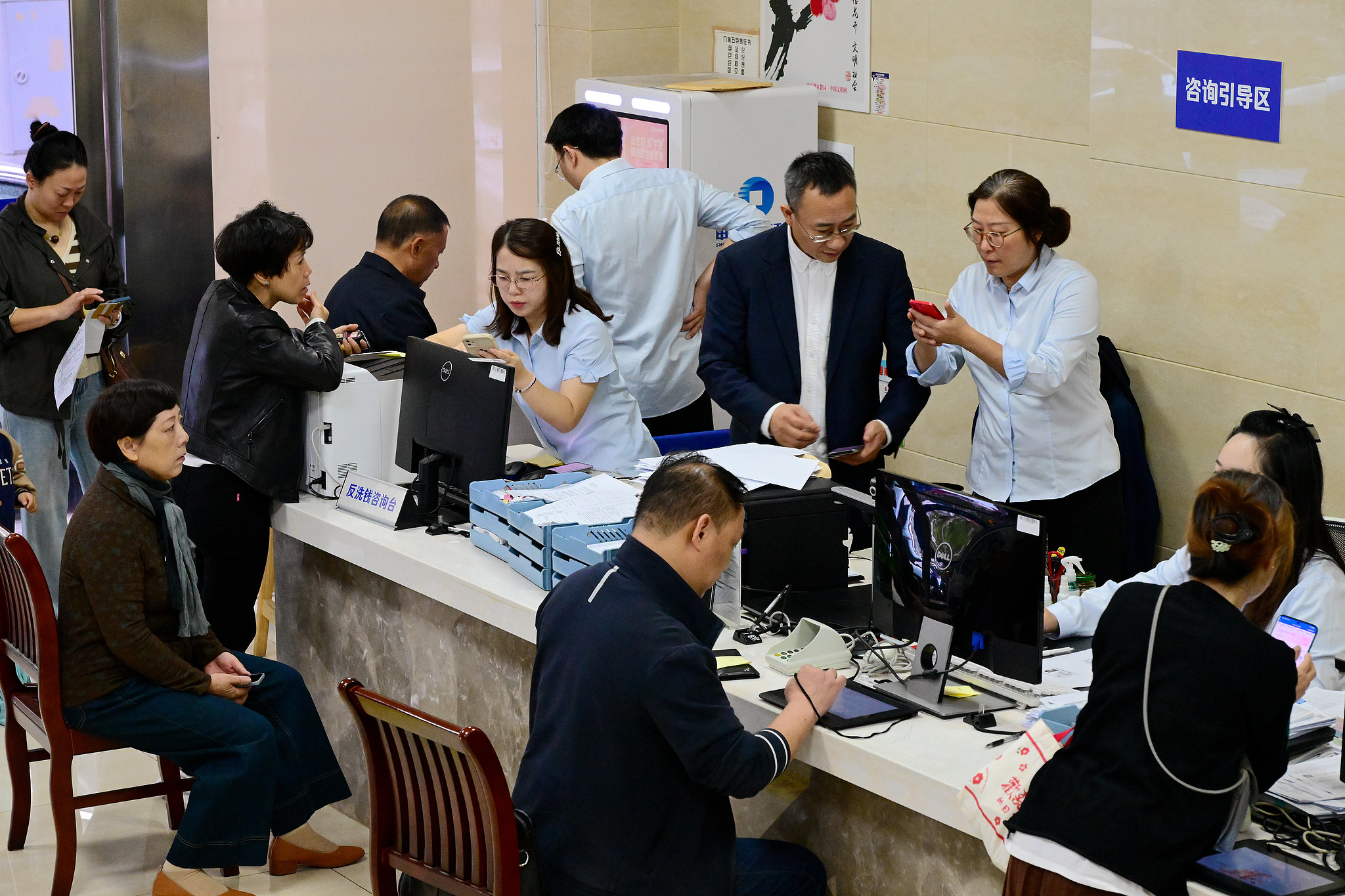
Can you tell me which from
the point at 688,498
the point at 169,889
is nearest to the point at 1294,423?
the point at 688,498

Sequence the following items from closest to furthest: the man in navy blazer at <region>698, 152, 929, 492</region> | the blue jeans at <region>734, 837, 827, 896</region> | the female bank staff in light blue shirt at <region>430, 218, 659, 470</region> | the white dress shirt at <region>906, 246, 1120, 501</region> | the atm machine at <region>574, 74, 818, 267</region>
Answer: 1. the blue jeans at <region>734, 837, 827, 896</region>
2. the female bank staff in light blue shirt at <region>430, 218, 659, 470</region>
3. the white dress shirt at <region>906, 246, 1120, 501</region>
4. the man in navy blazer at <region>698, 152, 929, 492</region>
5. the atm machine at <region>574, 74, 818, 267</region>

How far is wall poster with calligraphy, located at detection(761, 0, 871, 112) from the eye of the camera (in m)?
5.77

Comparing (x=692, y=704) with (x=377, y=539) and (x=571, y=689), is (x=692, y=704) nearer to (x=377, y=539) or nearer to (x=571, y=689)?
(x=571, y=689)

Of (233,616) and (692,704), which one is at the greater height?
(692,704)

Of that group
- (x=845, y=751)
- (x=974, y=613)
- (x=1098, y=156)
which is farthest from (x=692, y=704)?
(x=1098, y=156)

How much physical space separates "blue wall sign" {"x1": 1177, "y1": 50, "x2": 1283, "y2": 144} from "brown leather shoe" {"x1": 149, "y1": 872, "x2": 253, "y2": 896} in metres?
3.50

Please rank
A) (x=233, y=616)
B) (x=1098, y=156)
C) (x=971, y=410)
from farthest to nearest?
1. (x=971, y=410)
2. (x=1098, y=156)
3. (x=233, y=616)

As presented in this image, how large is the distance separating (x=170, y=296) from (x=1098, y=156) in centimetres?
374

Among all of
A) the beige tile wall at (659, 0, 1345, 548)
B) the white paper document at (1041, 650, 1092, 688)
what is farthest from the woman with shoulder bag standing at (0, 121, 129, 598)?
the white paper document at (1041, 650, 1092, 688)

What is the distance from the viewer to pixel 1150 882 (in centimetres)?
224

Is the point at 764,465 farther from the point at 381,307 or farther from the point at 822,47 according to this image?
the point at 822,47

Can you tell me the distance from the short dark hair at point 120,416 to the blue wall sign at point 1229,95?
3098 mm

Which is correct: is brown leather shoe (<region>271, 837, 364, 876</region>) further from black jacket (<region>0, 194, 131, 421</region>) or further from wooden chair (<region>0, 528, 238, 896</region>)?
black jacket (<region>0, 194, 131, 421</region>)

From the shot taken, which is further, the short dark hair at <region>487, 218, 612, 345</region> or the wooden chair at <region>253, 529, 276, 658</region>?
the wooden chair at <region>253, 529, 276, 658</region>
